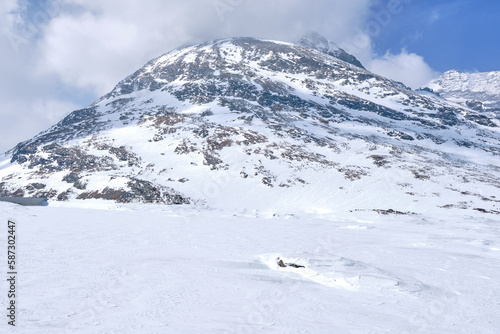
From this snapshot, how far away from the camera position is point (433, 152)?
2950 inches

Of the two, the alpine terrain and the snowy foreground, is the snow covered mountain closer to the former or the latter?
the alpine terrain

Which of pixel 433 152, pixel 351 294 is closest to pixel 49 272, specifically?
pixel 351 294

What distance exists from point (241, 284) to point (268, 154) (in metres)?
50.2

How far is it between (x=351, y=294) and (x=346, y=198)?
34.0 metres

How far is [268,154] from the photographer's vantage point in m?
59.6

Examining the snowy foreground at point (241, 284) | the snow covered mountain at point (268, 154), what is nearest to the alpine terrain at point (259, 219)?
the snowy foreground at point (241, 284)

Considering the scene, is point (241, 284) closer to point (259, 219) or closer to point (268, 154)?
point (259, 219)

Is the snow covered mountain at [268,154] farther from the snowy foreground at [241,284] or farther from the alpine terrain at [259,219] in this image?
the snowy foreground at [241,284]

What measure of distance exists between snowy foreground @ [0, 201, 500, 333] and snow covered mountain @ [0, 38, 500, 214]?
2239 cm

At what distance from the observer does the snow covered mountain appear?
43062 mm

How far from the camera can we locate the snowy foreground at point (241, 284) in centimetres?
706

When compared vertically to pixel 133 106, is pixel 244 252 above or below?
below

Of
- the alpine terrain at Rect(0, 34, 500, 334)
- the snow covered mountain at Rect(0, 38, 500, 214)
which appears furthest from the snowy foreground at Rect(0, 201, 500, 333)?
the snow covered mountain at Rect(0, 38, 500, 214)

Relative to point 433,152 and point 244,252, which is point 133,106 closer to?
point 433,152
